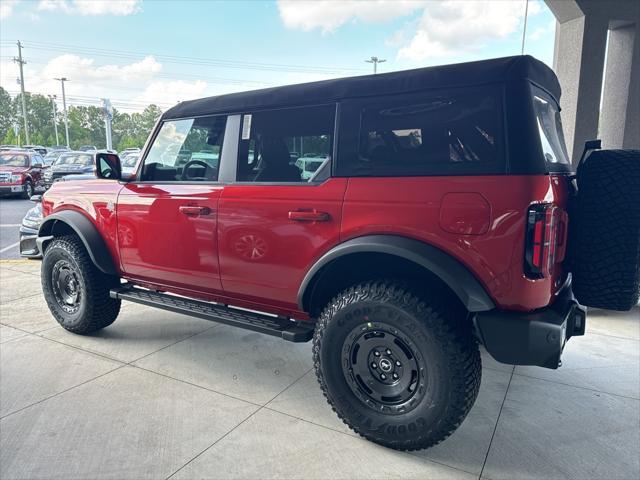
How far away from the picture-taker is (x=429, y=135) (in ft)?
7.64

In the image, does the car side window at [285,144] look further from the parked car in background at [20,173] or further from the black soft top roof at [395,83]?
the parked car in background at [20,173]

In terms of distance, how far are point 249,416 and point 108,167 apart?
2308 millimetres

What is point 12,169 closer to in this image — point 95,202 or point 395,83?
point 95,202

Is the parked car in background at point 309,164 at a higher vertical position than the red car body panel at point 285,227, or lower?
higher

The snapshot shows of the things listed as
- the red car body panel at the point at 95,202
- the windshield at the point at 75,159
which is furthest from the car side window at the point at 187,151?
the windshield at the point at 75,159

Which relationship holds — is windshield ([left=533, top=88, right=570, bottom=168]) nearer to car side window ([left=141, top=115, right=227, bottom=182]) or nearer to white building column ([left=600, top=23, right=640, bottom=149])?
car side window ([left=141, top=115, right=227, bottom=182])

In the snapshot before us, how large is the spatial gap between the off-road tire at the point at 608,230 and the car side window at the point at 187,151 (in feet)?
7.47

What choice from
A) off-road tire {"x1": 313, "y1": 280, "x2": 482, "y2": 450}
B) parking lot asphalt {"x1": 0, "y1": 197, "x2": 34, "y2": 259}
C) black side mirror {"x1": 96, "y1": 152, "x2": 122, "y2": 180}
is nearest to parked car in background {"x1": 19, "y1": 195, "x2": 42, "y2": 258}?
parking lot asphalt {"x1": 0, "y1": 197, "x2": 34, "y2": 259}

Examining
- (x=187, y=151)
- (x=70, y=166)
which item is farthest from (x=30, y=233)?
(x=70, y=166)

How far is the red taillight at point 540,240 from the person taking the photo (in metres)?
2.00

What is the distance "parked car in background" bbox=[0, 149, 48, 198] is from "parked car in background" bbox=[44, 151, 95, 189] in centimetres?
35

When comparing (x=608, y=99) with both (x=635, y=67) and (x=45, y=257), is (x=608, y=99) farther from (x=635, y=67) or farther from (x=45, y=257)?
(x=45, y=257)

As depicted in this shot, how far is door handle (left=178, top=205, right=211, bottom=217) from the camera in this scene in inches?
121

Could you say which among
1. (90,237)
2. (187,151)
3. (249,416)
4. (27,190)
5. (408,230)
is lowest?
(249,416)
